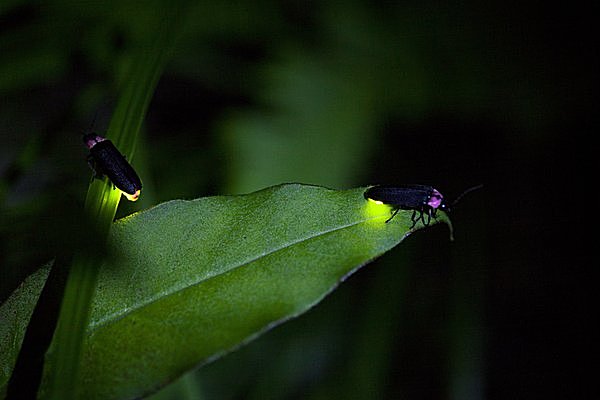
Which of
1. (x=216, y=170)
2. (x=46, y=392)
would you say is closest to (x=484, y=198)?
(x=216, y=170)

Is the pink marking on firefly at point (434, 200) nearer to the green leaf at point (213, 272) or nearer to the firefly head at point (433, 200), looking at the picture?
the firefly head at point (433, 200)

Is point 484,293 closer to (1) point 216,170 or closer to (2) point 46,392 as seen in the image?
(1) point 216,170

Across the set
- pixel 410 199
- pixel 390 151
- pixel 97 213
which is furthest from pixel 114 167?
pixel 390 151

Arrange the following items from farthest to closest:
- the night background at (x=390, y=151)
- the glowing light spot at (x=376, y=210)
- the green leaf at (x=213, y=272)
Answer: the night background at (x=390, y=151), the glowing light spot at (x=376, y=210), the green leaf at (x=213, y=272)

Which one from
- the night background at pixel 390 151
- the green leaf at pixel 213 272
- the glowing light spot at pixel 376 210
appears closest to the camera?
the green leaf at pixel 213 272

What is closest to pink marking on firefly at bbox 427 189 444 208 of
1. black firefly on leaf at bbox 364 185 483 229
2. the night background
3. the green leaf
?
black firefly on leaf at bbox 364 185 483 229

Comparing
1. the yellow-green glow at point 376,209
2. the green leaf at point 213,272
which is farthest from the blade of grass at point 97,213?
the yellow-green glow at point 376,209

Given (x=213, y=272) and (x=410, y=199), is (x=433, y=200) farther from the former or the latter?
(x=213, y=272)
